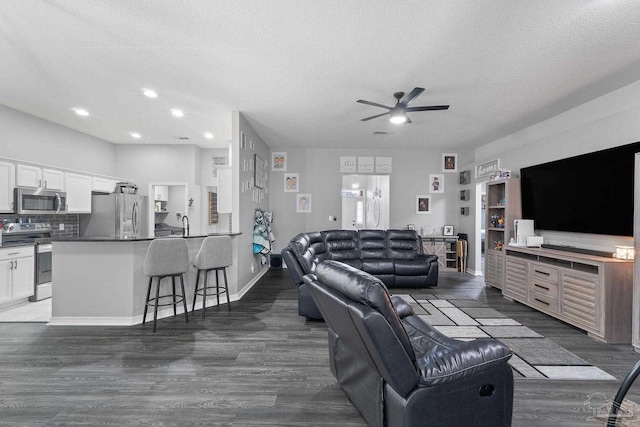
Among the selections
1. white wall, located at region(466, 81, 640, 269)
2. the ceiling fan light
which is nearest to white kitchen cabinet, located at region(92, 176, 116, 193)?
the ceiling fan light

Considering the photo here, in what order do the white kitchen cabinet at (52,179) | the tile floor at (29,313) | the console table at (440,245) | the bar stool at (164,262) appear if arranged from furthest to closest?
the console table at (440,245) → the white kitchen cabinet at (52,179) → the tile floor at (29,313) → the bar stool at (164,262)

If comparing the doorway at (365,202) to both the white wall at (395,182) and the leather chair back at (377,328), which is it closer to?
the white wall at (395,182)

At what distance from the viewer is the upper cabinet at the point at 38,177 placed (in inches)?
173

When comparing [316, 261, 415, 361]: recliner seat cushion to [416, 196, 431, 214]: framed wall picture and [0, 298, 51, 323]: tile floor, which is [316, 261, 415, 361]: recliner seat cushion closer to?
[0, 298, 51, 323]: tile floor

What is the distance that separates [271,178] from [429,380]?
6.38m

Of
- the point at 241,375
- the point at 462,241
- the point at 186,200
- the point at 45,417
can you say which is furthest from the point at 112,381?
the point at 462,241

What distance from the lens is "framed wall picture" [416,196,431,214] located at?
24.2 feet

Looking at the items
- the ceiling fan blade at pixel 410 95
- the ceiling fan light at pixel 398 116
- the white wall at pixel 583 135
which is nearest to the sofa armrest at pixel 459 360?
the ceiling fan blade at pixel 410 95

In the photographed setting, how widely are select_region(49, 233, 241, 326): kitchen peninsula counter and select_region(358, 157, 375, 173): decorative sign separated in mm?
5119

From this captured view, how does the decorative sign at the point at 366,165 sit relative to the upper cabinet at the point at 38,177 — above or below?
above

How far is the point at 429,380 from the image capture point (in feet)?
4.88

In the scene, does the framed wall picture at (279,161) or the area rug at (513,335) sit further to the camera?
the framed wall picture at (279,161)

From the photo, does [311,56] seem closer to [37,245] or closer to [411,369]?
[411,369]

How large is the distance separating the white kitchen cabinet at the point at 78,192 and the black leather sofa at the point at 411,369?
5653 millimetres
